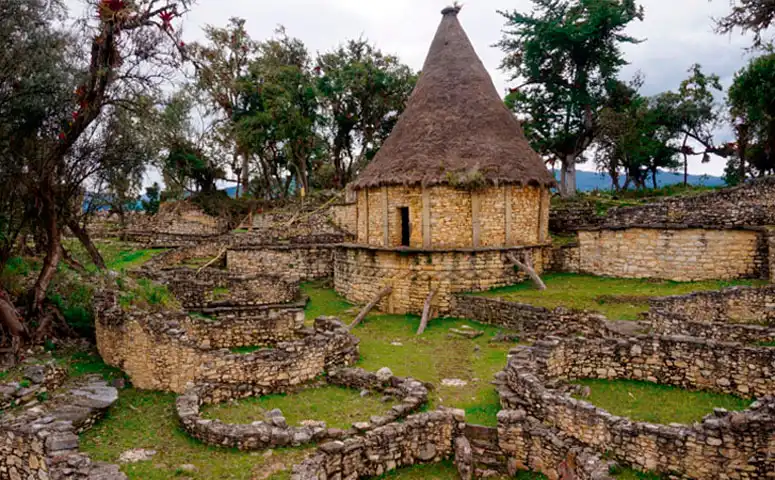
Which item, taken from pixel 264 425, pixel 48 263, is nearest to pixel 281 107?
pixel 48 263

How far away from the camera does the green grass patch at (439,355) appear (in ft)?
30.6

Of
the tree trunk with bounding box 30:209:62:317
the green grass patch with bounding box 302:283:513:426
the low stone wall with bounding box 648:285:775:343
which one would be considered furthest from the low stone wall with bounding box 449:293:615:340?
the tree trunk with bounding box 30:209:62:317

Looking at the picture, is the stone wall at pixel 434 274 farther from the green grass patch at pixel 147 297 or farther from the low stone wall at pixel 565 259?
A: the green grass patch at pixel 147 297

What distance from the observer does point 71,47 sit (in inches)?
457

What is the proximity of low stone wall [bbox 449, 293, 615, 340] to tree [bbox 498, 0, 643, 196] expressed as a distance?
600 inches

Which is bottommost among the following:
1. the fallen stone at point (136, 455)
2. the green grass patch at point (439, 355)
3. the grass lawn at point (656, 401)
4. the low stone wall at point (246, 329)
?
the green grass patch at point (439, 355)

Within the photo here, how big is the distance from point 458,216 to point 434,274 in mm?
2259

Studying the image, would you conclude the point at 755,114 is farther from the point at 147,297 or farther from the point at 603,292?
the point at 147,297

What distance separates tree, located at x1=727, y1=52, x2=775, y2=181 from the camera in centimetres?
2395

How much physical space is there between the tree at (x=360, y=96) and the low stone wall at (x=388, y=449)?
99.9 ft

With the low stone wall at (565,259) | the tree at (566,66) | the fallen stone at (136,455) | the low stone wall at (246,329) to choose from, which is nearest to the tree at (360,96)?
the tree at (566,66)

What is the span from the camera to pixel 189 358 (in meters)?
9.51

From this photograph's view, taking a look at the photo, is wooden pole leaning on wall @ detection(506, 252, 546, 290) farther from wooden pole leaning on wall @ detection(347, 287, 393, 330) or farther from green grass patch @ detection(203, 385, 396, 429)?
green grass patch @ detection(203, 385, 396, 429)

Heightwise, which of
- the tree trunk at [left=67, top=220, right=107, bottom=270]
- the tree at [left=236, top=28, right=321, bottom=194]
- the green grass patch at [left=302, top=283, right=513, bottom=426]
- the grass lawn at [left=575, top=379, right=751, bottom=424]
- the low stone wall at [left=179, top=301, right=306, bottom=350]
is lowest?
the green grass patch at [left=302, top=283, right=513, bottom=426]
